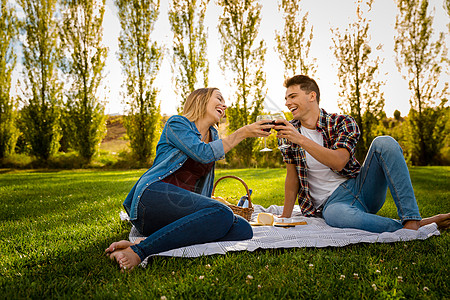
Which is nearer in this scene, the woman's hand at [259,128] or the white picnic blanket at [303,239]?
the white picnic blanket at [303,239]

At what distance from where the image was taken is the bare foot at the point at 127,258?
7.02 feet

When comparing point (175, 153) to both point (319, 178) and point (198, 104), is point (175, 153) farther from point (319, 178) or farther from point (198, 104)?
point (319, 178)

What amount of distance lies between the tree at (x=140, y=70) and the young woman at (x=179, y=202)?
504 inches

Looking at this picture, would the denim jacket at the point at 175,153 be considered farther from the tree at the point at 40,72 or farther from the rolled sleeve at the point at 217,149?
the tree at the point at 40,72

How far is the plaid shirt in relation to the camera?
128 inches

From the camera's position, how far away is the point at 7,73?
612 inches

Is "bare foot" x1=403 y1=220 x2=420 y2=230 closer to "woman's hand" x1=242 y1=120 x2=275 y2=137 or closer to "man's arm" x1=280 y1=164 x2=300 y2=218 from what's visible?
"man's arm" x1=280 y1=164 x2=300 y2=218

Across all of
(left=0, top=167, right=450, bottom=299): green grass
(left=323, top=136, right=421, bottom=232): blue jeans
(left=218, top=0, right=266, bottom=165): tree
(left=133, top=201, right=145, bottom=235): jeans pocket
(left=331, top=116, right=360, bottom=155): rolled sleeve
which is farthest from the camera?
(left=218, top=0, right=266, bottom=165): tree

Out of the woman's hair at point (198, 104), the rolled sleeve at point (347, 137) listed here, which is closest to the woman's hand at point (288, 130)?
the rolled sleeve at point (347, 137)

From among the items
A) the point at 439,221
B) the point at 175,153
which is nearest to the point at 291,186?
the point at 439,221

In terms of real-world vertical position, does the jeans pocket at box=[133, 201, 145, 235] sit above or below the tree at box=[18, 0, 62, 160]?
below

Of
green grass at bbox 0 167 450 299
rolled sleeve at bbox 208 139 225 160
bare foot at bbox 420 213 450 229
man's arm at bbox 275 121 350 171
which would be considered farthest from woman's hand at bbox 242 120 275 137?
bare foot at bbox 420 213 450 229

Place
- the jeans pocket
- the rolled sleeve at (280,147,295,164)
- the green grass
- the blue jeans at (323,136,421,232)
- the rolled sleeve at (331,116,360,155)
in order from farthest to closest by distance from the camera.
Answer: the rolled sleeve at (280,147,295,164)
the rolled sleeve at (331,116,360,155)
the blue jeans at (323,136,421,232)
the jeans pocket
the green grass

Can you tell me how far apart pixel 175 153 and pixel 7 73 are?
55.4 ft
